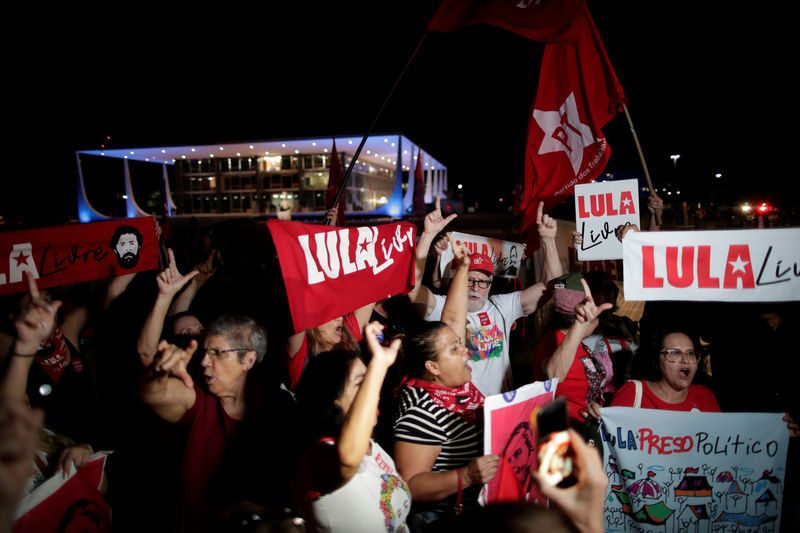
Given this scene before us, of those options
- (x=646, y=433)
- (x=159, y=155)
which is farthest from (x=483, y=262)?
(x=159, y=155)

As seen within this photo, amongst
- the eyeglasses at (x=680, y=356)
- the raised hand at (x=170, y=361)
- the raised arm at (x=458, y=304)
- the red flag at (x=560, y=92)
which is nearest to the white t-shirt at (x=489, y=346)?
the raised arm at (x=458, y=304)

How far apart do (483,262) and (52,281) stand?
12.7ft

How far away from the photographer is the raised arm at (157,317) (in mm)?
2900

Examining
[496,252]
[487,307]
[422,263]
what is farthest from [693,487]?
[496,252]

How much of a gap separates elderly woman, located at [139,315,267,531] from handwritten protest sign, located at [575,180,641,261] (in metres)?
3.29

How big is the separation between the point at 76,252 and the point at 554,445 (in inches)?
173

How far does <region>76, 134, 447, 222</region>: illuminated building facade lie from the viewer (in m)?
44.4

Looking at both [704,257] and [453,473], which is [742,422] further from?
[453,473]

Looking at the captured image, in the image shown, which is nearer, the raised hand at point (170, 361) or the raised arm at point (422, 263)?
the raised hand at point (170, 361)

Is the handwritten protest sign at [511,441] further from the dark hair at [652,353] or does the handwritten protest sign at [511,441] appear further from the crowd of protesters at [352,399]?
the dark hair at [652,353]

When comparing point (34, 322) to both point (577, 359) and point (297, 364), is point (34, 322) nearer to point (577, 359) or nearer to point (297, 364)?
point (297, 364)

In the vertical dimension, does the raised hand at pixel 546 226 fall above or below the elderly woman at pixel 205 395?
above

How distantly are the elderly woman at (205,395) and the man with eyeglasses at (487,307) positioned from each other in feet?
5.63

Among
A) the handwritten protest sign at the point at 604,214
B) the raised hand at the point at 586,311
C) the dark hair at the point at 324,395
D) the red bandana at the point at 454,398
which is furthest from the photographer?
the handwritten protest sign at the point at 604,214
